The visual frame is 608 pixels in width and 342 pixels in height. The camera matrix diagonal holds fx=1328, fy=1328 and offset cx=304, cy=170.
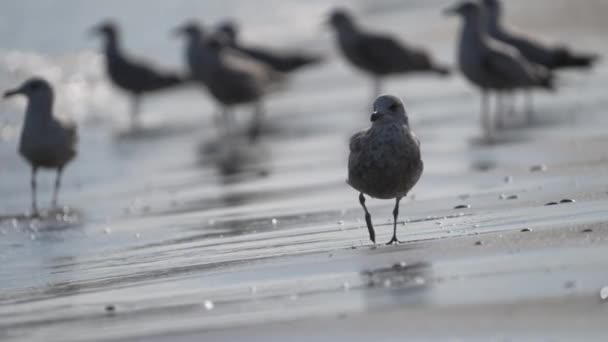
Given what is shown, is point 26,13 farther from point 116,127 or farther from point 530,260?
point 530,260

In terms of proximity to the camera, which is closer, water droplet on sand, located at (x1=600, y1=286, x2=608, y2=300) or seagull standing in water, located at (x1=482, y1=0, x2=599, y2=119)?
water droplet on sand, located at (x1=600, y1=286, x2=608, y2=300)

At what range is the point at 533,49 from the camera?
54.9 feet

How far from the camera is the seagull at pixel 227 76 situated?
56.5 ft

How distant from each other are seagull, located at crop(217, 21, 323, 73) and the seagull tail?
16.6ft

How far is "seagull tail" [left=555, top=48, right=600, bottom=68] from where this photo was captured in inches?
648

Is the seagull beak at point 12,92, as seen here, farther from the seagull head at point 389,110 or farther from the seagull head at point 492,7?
the seagull head at point 492,7

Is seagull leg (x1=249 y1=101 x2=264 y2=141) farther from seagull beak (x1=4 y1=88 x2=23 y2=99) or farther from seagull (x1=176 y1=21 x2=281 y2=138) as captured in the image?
seagull beak (x1=4 y1=88 x2=23 y2=99)

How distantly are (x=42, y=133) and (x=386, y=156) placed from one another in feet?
16.4

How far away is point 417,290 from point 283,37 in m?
20.3

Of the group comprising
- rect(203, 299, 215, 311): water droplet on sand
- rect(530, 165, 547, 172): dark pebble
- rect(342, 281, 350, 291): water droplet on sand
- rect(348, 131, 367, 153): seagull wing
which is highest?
rect(348, 131, 367, 153): seagull wing

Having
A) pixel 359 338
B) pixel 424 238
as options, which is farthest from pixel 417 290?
pixel 424 238

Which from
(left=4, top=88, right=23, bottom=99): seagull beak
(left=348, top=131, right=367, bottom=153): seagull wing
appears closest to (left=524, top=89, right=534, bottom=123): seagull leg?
(left=4, top=88, right=23, bottom=99): seagull beak

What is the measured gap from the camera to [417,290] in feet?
19.1

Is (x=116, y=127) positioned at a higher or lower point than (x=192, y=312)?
higher
